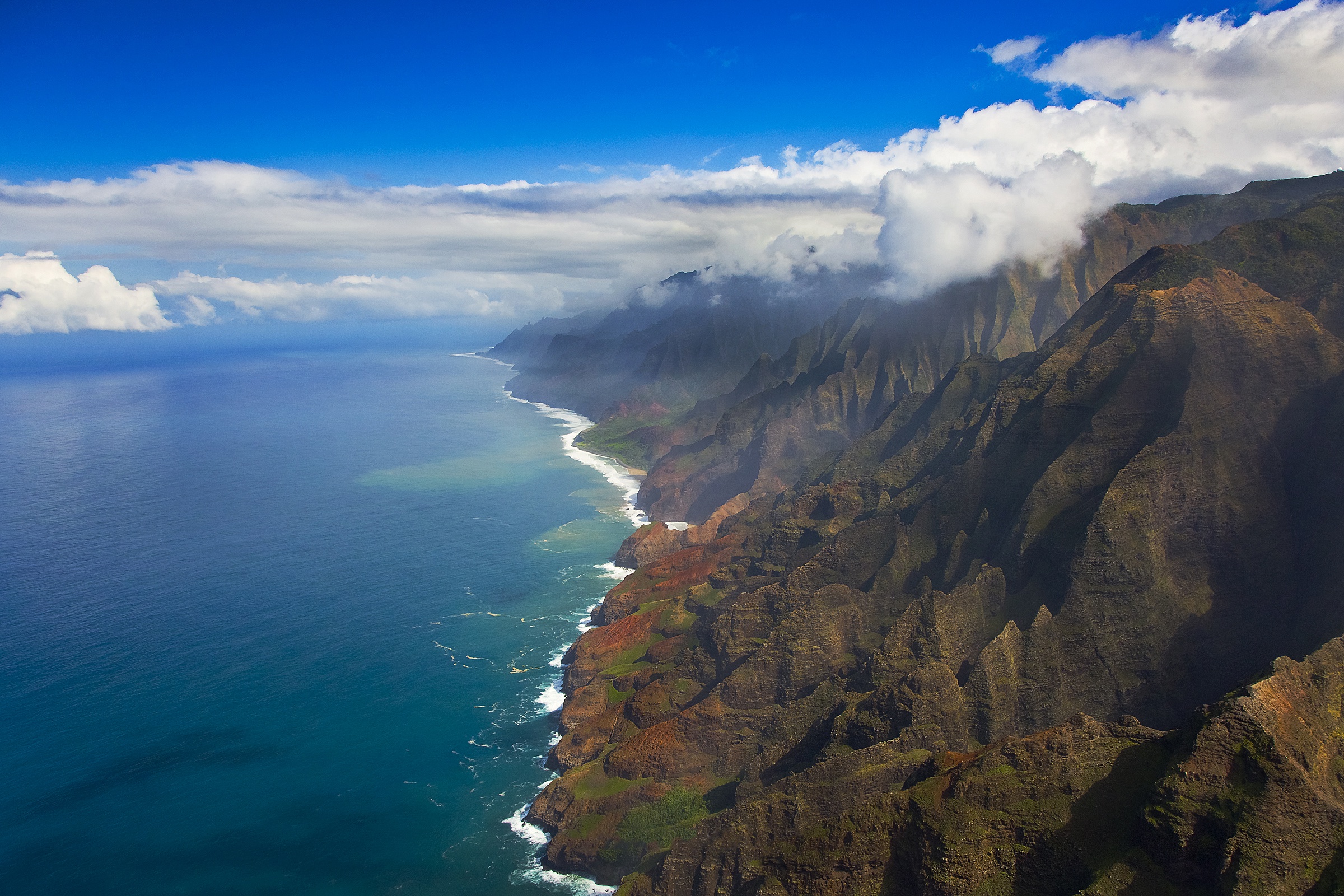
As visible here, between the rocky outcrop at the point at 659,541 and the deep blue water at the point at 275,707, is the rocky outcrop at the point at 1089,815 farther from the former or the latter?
the rocky outcrop at the point at 659,541

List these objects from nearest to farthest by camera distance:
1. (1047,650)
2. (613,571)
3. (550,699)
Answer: (1047,650), (550,699), (613,571)

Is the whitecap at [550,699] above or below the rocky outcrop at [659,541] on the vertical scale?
below

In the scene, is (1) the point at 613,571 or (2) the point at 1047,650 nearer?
(2) the point at 1047,650

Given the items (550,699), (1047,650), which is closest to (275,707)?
(550,699)

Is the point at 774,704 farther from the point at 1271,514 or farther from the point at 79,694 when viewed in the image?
the point at 79,694

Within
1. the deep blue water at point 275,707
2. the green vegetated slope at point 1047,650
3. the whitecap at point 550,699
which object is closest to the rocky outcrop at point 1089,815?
the green vegetated slope at point 1047,650

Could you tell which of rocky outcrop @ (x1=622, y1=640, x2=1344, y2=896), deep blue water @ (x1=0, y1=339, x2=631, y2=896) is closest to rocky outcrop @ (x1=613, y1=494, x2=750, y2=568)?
deep blue water @ (x1=0, y1=339, x2=631, y2=896)

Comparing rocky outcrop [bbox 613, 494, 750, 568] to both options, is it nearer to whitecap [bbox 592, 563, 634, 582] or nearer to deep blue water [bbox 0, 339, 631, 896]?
whitecap [bbox 592, 563, 634, 582]

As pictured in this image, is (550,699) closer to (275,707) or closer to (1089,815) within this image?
(275,707)

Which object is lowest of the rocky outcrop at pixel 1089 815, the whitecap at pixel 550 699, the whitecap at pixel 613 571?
the whitecap at pixel 550 699
